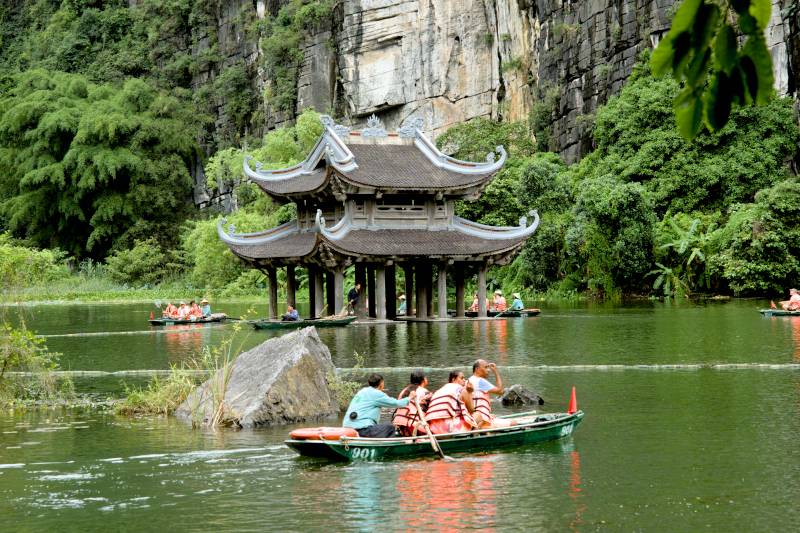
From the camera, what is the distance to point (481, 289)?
38.8 metres

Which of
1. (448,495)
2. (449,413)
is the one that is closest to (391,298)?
(449,413)

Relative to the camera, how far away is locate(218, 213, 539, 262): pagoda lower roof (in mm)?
36094

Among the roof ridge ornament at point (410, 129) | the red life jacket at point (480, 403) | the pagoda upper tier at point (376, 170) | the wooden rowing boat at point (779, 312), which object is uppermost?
the roof ridge ornament at point (410, 129)

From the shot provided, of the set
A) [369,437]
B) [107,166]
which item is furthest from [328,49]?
[369,437]

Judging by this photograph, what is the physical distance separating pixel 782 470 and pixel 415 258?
25.2 meters

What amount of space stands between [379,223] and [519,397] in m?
20.8

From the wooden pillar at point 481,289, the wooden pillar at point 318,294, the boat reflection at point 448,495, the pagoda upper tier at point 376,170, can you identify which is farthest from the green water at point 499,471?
the wooden pillar at point 318,294

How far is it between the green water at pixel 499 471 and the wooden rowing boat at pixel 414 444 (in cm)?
16

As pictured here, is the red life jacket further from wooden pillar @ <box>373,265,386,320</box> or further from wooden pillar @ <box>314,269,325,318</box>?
wooden pillar @ <box>314,269,325,318</box>

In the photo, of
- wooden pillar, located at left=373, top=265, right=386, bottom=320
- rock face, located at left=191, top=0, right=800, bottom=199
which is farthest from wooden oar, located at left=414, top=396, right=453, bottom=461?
rock face, located at left=191, top=0, right=800, bottom=199

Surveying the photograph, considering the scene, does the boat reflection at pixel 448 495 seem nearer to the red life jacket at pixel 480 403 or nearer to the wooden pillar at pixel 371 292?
the red life jacket at pixel 480 403

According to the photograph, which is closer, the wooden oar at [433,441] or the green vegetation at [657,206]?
the wooden oar at [433,441]

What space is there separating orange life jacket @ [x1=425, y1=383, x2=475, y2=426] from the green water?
2.01 ft

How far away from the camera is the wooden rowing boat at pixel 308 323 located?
113 feet
